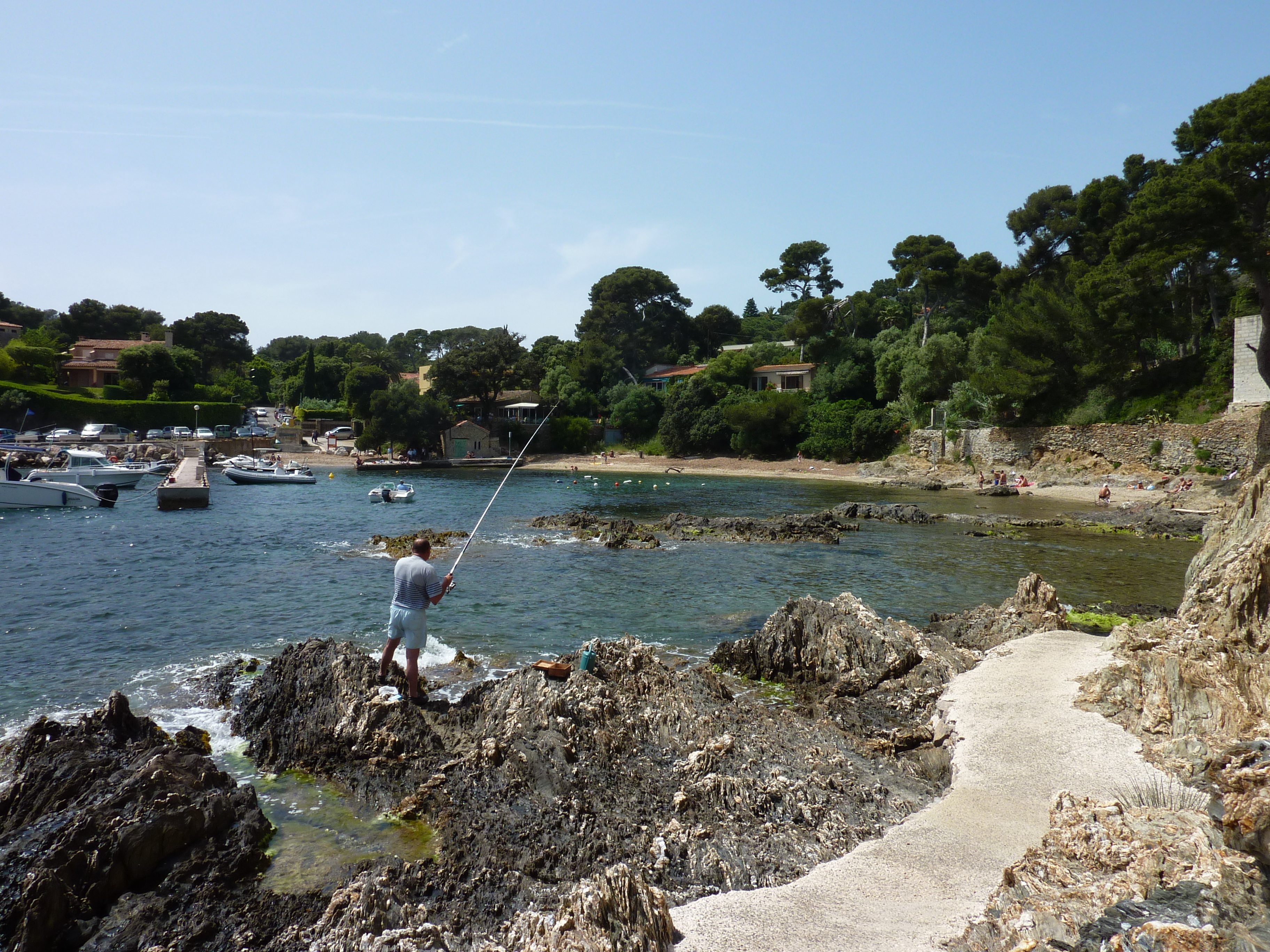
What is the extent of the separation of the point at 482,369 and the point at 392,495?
37577 millimetres

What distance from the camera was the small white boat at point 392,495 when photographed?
42.2 m

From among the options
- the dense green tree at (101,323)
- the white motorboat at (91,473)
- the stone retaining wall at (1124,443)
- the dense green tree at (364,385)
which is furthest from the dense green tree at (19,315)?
the stone retaining wall at (1124,443)

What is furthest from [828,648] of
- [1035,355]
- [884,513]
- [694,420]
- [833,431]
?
[694,420]

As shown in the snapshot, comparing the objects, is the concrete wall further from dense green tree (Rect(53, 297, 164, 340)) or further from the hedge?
dense green tree (Rect(53, 297, 164, 340))

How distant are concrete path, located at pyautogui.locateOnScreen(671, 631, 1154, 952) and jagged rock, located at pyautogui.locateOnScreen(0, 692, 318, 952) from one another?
132 inches

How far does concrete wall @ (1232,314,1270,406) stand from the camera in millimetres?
37562

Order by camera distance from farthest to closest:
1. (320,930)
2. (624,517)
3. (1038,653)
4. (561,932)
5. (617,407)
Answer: (617,407), (624,517), (1038,653), (320,930), (561,932)

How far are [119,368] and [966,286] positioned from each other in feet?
270

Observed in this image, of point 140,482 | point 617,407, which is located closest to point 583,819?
point 140,482

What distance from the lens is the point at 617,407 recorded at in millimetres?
76625

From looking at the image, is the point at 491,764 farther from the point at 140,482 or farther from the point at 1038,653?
the point at 140,482

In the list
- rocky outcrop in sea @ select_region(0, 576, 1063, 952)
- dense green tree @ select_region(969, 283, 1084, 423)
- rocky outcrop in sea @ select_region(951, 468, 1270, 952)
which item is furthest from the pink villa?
rocky outcrop in sea @ select_region(951, 468, 1270, 952)

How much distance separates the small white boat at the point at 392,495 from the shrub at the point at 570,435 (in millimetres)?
34584

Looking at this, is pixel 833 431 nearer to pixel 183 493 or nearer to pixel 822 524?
pixel 822 524
